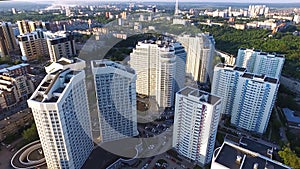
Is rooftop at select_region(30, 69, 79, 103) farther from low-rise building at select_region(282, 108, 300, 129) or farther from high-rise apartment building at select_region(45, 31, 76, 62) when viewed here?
high-rise apartment building at select_region(45, 31, 76, 62)

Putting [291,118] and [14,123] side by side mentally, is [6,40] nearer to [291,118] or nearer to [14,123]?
[14,123]

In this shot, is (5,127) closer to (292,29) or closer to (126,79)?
(126,79)

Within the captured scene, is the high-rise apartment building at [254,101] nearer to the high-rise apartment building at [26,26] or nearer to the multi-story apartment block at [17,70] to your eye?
the multi-story apartment block at [17,70]

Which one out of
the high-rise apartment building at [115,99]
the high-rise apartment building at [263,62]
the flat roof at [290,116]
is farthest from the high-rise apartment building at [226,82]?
the high-rise apartment building at [115,99]

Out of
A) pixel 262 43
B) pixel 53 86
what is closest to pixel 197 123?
pixel 53 86

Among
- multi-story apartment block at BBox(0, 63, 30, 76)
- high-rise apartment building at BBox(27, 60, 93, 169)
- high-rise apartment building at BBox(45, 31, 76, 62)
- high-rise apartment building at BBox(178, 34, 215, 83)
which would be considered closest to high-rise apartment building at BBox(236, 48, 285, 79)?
high-rise apartment building at BBox(178, 34, 215, 83)
